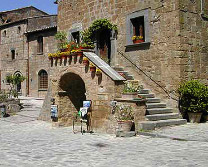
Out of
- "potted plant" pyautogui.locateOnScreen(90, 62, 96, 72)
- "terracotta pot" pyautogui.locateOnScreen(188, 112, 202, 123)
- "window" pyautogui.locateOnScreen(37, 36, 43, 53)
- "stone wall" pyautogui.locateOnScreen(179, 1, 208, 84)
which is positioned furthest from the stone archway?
"window" pyautogui.locateOnScreen(37, 36, 43, 53)

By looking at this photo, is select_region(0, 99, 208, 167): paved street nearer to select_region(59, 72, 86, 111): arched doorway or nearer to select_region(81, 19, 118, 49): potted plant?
select_region(59, 72, 86, 111): arched doorway

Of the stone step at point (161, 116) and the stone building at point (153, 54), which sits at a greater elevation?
the stone building at point (153, 54)

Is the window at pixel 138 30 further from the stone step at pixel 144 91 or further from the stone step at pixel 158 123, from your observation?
the stone step at pixel 158 123

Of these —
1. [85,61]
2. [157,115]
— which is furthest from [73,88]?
[157,115]

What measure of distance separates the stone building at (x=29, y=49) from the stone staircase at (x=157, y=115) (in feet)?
58.7

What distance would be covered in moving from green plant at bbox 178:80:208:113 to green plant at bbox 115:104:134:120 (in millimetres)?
2423

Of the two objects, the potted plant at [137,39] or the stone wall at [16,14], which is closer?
the potted plant at [137,39]

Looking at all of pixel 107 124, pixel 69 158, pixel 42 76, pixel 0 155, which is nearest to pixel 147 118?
pixel 107 124

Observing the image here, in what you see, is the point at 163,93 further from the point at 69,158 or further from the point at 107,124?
the point at 69,158

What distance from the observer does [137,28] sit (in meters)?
11.7

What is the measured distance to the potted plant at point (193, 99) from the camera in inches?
381

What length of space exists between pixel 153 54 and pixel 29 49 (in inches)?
840

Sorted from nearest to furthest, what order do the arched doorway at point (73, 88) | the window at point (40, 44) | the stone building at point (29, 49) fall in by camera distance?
the arched doorway at point (73, 88)
the stone building at point (29, 49)
the window at point (40, 44)

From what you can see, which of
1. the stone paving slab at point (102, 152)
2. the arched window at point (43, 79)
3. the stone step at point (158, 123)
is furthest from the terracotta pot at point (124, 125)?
the arched window at point (43, 79)
